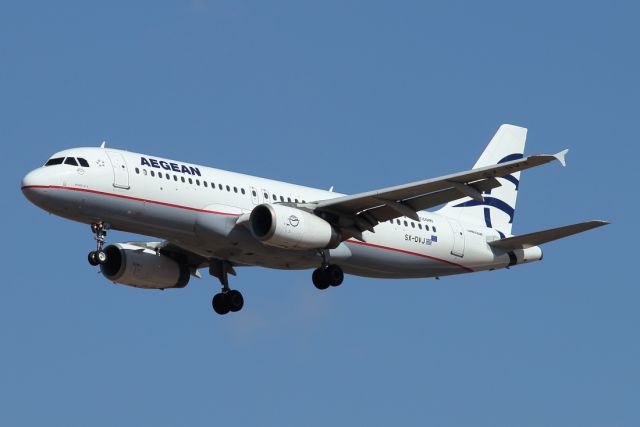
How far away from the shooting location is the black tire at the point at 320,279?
52000 mm

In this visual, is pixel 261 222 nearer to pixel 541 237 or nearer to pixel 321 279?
pixel 321 279

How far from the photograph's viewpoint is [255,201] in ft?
169

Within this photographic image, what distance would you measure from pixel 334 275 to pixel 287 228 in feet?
10.3

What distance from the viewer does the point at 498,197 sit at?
200 ft

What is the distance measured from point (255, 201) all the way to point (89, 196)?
623 centimetres

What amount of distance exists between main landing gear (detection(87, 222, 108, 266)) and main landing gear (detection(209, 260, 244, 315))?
6859mm

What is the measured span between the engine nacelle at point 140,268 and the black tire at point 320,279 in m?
6.10

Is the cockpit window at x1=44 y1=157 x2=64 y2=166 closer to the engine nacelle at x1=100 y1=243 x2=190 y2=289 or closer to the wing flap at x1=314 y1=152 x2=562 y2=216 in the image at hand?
the engine nacelle at x1=100 y1=243 x2=190 y2=289

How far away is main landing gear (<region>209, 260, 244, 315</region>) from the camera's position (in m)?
55.4

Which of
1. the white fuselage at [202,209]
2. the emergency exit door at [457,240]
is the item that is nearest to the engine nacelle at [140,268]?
the white fuselage at [202,209]

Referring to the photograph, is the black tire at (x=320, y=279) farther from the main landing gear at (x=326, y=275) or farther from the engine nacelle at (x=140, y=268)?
the engine nacelle at (x=140, y=268)

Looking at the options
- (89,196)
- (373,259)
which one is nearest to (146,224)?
(89,196)

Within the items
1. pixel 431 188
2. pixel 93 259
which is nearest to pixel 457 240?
pixel 431 188

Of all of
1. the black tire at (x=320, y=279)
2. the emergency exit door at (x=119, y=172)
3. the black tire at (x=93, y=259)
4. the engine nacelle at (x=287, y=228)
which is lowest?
the black tire at (x=93, y=259)
